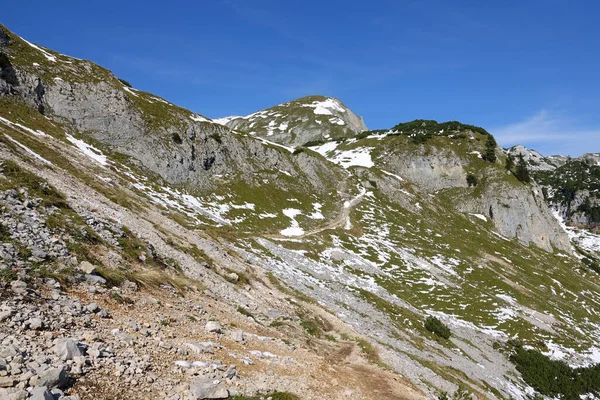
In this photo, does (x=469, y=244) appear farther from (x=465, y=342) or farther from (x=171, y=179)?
(x=171, y=179)

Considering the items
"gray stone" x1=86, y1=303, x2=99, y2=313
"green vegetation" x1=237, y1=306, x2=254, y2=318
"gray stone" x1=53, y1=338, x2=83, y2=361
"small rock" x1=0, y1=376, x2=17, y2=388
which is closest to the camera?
"small rock" x1=0, y1=376, x2=17, y2=388

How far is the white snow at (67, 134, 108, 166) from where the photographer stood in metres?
61.2

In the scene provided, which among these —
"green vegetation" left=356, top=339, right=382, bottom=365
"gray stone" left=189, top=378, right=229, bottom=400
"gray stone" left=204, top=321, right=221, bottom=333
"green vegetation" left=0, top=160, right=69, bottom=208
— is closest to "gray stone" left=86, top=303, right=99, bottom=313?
"gray stone" left=204, top=321, right=221, bottom=333

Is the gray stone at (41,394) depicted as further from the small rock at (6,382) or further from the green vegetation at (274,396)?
the green vegetation at (274,396)

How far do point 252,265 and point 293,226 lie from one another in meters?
33.3

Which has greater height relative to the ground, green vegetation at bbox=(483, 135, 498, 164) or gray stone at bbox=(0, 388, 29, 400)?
green vegetation at bbox=(483, 135, 498, 164)

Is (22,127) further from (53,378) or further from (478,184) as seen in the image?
(478,184)

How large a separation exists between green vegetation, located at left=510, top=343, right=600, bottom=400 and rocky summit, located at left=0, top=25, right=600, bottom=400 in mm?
264

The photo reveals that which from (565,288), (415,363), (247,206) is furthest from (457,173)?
(415,363)

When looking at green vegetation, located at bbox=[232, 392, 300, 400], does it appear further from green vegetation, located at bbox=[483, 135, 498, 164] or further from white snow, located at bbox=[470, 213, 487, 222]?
green vegetation, located at bbox=[483, 135, 498, 164]

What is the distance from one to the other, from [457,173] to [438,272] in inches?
3157

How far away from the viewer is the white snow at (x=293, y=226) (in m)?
70.9

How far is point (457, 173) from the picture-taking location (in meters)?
142

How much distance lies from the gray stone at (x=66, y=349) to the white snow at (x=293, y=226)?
57181 mm
